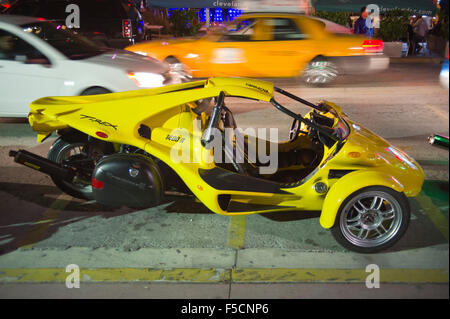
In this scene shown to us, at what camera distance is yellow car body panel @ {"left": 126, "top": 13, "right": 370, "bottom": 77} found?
33.0 ft

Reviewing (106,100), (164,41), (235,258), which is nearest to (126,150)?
(106,100)

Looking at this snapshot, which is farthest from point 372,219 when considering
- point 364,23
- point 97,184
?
point 364,23

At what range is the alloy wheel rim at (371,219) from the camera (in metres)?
3.73

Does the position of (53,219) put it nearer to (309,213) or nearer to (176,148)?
(176,148)

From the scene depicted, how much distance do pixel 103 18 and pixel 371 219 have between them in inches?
567

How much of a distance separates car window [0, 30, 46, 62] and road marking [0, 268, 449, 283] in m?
4.39

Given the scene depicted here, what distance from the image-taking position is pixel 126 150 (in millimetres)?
4387

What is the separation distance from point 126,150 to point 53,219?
1.04 m

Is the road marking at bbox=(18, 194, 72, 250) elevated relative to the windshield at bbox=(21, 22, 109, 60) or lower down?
lower down

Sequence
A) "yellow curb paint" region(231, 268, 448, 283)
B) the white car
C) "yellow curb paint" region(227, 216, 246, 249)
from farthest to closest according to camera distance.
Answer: the white car < "yellow curb paint" region(227, 216, 246, 249) < "yellow curb paint" region(231, 268, 448, 283)

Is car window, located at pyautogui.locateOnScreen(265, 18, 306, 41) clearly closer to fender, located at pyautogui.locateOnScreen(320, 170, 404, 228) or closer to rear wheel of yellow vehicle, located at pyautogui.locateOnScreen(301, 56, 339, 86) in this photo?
rear wheel of yellow vehicle, located at pyautogui.locateOnScreen(301, 56, 339, 86)

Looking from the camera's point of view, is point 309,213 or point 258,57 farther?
point 258,57

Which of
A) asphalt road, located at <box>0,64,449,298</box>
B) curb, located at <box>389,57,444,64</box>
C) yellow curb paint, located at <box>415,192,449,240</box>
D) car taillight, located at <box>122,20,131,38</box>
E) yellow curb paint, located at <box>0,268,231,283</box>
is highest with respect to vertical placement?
car taillight, located at <box>122,20,131,38</box>

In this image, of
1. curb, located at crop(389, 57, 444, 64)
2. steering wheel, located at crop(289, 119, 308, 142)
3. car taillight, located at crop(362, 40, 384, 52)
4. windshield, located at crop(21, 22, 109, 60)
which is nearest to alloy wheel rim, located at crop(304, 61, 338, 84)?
car taillight, located at crop(362, 40, 384, 52)
